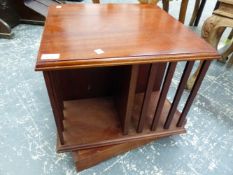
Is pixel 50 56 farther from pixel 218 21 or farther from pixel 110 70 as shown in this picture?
pixel 218 21

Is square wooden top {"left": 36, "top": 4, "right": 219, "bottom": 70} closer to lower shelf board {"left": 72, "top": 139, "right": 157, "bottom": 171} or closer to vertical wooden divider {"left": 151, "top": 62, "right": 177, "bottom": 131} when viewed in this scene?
vertical wooden divider {"left": 151, "top": 62, "right": 177, "bottom": 131}

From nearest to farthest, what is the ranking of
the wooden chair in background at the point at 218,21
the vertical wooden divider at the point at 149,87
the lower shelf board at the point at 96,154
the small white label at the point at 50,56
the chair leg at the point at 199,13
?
the small white label at the point at 50,56 → the vertical wooden divider at the point at 149,87 → the lower shelf board at the point at 96,154 → the wooden chair in background at the point at 218,21 → the chair leg at the point at 199,13

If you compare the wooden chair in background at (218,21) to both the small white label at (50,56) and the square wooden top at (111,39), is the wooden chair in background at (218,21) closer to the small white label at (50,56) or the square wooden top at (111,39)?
the square wooden top at (111,39)

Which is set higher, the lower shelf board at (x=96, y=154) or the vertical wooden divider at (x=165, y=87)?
the vertical wooden divider at (x=165, y=87)

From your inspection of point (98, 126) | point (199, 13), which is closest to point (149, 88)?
point (98, 126)

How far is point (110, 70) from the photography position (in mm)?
976

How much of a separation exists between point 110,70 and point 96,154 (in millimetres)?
413

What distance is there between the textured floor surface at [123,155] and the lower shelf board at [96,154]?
3 cm

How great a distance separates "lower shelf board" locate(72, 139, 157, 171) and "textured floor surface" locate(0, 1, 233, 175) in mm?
28

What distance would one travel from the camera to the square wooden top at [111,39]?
0.56 meters

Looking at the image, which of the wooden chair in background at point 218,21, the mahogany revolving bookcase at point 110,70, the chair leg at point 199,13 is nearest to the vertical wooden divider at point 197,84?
the mahogany revolving bookcase at point 110,70

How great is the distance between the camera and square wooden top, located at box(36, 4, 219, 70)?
0.56m

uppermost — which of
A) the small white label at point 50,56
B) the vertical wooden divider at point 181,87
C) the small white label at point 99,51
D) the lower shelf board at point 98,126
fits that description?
the small white label at point 99,51

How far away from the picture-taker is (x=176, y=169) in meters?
0.83
